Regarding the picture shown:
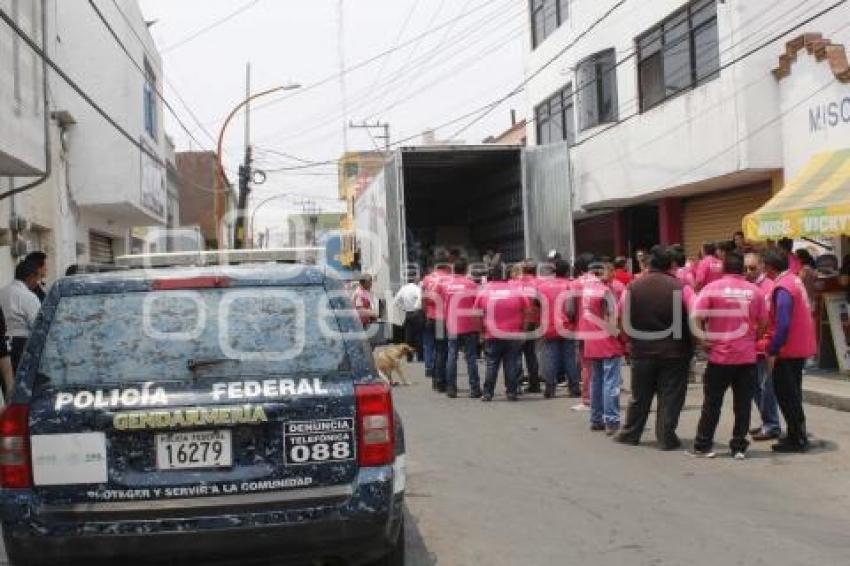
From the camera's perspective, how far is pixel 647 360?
8484mm

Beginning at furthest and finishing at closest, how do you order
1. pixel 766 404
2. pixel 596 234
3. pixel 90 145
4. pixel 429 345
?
pixel 596 234 < pixel 90 145 < pixel 429 345 < pixel 766 404

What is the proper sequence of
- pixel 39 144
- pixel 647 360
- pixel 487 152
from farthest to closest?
pixel 487 152
pixel 39 144
pixel 647 360

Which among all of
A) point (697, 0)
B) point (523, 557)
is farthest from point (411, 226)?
point (523, 557)

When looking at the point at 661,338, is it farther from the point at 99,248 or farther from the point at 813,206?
the point at 99,248

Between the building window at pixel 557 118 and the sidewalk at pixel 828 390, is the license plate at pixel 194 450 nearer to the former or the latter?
the sidewalk at pixel 828 390

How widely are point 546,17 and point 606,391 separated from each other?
17.8 meters

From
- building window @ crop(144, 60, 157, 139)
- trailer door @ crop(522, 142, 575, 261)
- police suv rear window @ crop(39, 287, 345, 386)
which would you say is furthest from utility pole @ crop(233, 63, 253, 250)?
police suv rear window @ crop(39, 287, 345, 386)

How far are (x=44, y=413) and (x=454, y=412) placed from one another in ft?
24.5

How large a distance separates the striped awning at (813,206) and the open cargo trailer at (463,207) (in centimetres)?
322

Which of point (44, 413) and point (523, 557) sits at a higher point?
point (44, 413)

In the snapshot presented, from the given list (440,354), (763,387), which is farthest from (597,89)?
(763,387)

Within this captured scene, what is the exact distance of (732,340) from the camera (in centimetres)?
784

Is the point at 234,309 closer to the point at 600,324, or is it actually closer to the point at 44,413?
the point at 44,413

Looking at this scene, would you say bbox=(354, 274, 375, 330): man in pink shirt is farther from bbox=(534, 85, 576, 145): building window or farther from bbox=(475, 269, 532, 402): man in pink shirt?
bbox=(534, 85, 576, 145): building window
